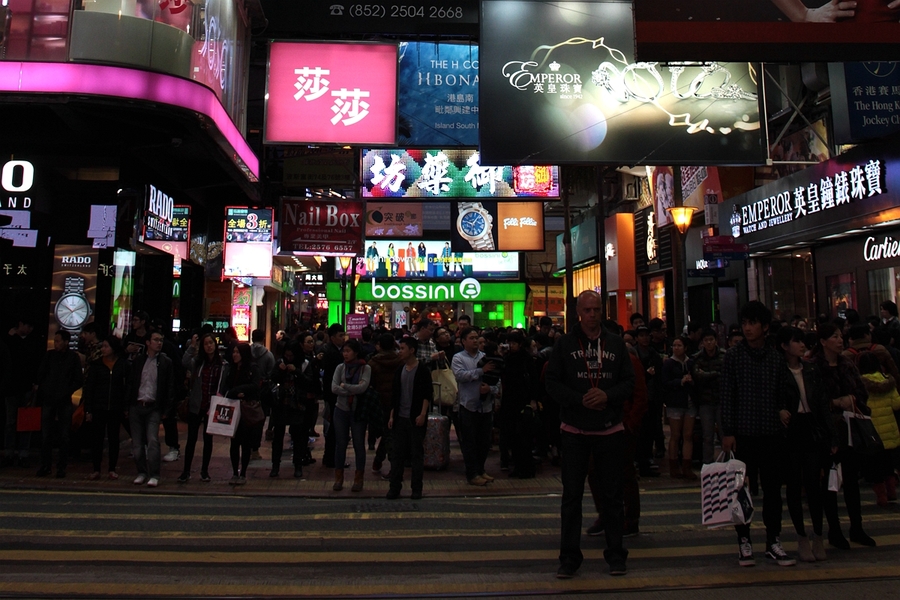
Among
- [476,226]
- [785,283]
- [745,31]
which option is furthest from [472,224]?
[745,31]

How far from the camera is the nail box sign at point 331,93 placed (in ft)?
37.5

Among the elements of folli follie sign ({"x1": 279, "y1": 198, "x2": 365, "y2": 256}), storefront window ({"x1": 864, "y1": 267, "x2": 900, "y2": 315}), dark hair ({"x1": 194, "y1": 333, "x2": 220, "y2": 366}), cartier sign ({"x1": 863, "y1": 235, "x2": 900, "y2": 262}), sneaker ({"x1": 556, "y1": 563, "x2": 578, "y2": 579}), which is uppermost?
folli follie sign ({"x1": 279, "y1": 198, "x2": 365, "y2": 256})

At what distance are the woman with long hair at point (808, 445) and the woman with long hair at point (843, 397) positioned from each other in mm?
410

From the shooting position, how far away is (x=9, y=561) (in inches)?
197

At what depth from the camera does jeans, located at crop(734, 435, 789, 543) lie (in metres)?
4.73

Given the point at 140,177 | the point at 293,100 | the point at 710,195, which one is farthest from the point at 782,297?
the point at 140,177

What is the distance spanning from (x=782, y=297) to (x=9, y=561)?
16.9 meters

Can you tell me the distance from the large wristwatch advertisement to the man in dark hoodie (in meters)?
13.3

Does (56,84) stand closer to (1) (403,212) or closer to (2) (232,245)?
(2) (232,245)

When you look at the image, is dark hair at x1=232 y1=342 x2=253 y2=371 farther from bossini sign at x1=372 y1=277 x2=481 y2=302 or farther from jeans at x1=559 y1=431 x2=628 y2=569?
bossini sign at x1=372 y1=277 x2=481 y2=302

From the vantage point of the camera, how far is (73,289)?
37.6 feet

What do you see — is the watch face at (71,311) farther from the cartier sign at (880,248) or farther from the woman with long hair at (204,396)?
the cartier sign at (880,248)

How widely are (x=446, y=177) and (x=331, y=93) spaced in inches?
214

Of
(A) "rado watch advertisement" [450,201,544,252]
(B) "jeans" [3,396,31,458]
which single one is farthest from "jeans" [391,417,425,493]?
(A) "rado watch advertisement" [450,201,544,252]
